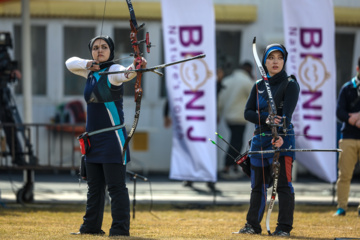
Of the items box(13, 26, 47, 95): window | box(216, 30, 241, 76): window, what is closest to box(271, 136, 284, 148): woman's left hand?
box(216, 30, 241, 76): window

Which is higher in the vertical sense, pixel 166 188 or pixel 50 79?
pixel 50 79

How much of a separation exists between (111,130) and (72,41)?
8.16 metres

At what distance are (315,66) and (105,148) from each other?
5110mm

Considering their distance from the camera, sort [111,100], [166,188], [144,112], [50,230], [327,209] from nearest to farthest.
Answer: [111,100] < [50,230] < [327,209] < [166,188] < [144,112]

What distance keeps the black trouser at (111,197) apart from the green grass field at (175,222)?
7.6 inches

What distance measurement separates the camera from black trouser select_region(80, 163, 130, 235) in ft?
24.1

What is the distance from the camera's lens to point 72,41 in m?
15.2

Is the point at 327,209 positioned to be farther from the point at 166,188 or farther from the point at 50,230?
the point at 50,230

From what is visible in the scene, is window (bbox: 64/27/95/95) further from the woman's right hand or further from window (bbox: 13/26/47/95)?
the woman's right hand

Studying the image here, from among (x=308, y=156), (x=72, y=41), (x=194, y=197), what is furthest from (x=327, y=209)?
(x=72, y=41)

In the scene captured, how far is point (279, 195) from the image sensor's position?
7.73 m

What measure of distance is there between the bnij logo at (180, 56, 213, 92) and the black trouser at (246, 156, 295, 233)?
401cm

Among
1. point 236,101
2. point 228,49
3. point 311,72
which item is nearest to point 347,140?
point 311,72

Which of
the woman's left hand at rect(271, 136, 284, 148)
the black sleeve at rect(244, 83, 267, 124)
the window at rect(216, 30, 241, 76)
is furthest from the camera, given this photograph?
the window at rect(216, 30, 241, 76)
